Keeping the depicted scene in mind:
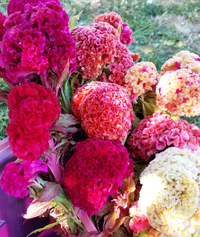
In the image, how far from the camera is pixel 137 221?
92cm

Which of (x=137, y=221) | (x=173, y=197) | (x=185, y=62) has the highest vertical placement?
(x=185, y=62)

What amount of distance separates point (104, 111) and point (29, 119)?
32 centimetres

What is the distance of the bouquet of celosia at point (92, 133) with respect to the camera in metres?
0.66

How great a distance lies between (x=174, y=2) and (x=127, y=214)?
10.6 feet

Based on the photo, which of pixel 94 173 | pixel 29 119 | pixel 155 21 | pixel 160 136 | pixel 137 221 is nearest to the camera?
pixel 29 119

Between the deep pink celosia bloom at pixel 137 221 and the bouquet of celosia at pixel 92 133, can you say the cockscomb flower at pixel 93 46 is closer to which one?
the bouquet of celosia at pixel 92 133

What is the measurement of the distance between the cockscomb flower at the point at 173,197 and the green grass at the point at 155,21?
1.93 meters

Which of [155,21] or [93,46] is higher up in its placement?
[93,46]

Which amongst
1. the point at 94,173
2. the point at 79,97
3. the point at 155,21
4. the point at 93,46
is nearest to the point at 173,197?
the point at 94,173

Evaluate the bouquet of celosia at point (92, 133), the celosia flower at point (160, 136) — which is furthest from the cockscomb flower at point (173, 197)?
the celosia flower at point (160, 136)

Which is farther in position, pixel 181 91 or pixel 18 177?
pixel 181 91

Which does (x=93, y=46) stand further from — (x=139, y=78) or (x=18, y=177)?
(x=18, y=177)

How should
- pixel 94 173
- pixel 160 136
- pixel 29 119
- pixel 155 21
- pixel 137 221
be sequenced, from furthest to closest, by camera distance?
pixel 155 21 < pixel 160 136 < pixel 137 221 < pixel 94 173 < pixel 29 119

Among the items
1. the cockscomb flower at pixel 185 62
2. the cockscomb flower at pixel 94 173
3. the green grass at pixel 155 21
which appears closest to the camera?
the cockscomb flower at pixel 94 173
